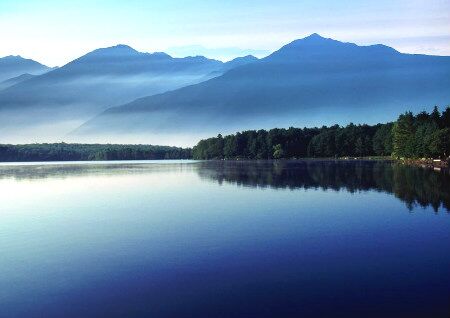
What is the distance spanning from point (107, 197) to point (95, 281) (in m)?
36.5

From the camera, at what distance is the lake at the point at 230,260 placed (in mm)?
16906

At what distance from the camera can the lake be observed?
1691cm

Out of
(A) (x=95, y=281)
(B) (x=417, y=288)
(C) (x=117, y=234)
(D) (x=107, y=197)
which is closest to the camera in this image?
(B) (x=417, y=288)

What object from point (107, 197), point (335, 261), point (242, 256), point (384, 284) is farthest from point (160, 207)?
point (384, 284)

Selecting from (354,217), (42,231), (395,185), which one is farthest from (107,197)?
(395,185)

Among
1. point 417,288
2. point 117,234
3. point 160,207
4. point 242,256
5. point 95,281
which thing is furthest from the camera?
point 160,207

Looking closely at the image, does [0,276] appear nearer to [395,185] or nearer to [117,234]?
[117,234]

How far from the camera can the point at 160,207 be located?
4494cm

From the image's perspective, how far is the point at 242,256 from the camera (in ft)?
78.4

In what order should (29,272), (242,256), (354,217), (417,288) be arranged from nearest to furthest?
(417,288) → (29,272) → (242,256) → (354,217)

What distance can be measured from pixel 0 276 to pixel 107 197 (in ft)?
114

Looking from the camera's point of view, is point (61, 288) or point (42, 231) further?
point (42, 231)

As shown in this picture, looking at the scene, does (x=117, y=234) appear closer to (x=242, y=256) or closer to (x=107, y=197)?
(x=242, y=256)

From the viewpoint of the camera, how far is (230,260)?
23.1 meters
